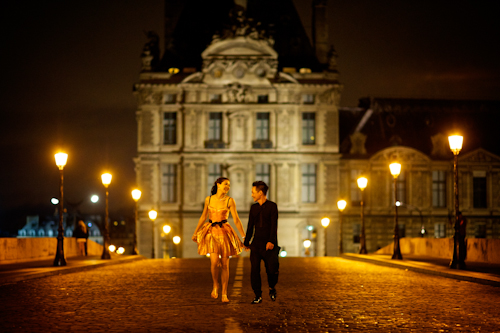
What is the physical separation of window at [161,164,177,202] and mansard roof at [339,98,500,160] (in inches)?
518

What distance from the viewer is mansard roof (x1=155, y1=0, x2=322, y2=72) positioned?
5938 cm

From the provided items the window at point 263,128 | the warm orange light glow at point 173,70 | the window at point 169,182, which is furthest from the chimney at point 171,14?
the window at point 263,128

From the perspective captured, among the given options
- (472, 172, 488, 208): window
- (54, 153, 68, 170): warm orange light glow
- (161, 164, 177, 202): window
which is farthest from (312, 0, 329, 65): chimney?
(54, 153, 68, 170): warm orange light glow

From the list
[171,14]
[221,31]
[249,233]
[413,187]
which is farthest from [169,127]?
[249,233]

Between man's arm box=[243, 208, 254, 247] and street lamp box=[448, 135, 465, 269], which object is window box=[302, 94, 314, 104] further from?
man's arm box=[243, 208, 254, 247]

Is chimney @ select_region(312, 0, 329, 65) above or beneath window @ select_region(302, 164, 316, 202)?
above

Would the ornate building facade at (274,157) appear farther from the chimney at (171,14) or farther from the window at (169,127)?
the chimney at (171,14)

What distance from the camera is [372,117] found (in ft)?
203

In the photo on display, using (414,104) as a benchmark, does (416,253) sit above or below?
below

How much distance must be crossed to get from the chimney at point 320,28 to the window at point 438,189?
43.3 ft

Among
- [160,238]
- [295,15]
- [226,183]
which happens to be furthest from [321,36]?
[226,183]

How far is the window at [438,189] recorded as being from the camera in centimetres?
5812

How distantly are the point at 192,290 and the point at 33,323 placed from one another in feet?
15.8

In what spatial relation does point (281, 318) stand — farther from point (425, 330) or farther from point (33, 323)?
point (33, 323)
